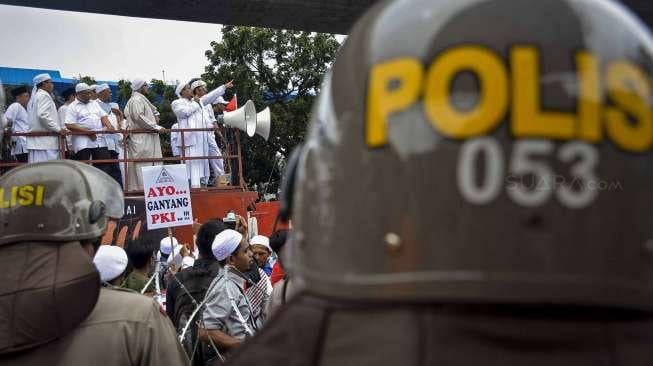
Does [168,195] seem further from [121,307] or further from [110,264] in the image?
[121,307]

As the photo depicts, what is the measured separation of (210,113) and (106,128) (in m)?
1.91

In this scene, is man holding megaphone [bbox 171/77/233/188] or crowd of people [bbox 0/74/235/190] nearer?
crowd of people [bbox 0/74/235/190]

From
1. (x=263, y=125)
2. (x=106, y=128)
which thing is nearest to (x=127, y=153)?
(x=106, y=128)

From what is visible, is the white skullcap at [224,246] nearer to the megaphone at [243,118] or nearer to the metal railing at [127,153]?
the metal railing at [127,153]

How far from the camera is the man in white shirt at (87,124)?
12.4m

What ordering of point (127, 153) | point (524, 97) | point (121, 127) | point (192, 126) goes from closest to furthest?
point (524, 97), point (127, 153), point (121, 127), point (192, 126)

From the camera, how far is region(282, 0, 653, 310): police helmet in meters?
1.04

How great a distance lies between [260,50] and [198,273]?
76.1 ft

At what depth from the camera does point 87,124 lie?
1252 centimetres

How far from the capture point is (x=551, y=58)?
1053mm

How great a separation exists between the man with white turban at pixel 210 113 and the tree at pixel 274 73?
1327 cm

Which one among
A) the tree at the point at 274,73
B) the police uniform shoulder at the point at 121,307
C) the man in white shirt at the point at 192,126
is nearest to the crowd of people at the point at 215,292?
the police uniform shoulder at the point at 121,307

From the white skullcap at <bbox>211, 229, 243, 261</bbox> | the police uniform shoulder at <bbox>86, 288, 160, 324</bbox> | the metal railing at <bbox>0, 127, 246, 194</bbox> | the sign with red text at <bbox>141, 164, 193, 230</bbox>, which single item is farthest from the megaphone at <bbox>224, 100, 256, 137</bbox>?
the police uniform shoulder at <bbox>86, 288, 160, 324</bbox>

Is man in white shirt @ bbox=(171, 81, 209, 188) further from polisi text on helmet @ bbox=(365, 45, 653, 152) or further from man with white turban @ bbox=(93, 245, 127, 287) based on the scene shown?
polisi text on helmet @ bbox=(365, 45, 653, 152)
